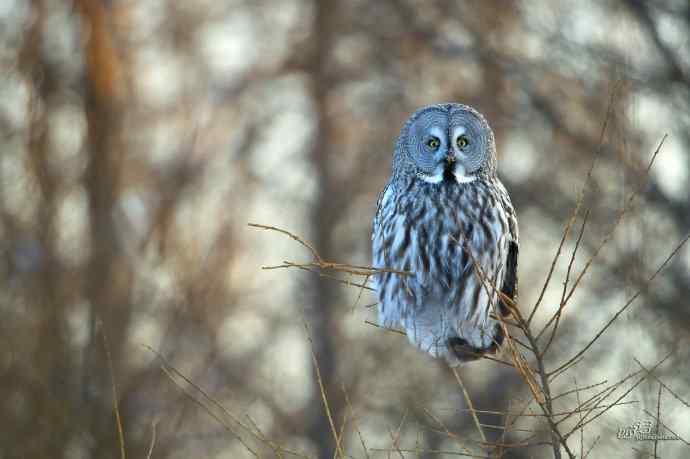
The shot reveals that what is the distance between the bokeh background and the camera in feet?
27.6

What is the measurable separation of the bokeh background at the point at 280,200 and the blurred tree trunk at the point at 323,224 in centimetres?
4

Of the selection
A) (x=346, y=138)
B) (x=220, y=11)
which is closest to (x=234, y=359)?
(x=346, y=138)

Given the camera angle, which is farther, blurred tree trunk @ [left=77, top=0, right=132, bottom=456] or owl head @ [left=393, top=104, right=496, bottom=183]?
blurred tree trunk @ [left=77, top=0, right=132, bottom=456]

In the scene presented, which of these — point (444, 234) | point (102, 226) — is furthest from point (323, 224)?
point (444, 234)

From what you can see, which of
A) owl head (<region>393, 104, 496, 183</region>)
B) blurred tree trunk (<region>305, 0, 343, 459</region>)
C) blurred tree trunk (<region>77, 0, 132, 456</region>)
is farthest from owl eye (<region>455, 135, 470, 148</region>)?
blurred tree trunk (<region>305, 0, 343, 459</region>)

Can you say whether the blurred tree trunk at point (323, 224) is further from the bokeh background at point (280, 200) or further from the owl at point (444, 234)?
the owl at point (444, 234)

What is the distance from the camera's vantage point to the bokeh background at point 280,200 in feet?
27.6

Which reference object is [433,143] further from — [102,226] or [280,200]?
[280,200]

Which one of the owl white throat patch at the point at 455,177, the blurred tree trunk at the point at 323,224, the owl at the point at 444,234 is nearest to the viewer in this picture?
the owl at the point at 444,234

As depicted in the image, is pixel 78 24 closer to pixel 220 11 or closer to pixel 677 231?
pixel 220 11

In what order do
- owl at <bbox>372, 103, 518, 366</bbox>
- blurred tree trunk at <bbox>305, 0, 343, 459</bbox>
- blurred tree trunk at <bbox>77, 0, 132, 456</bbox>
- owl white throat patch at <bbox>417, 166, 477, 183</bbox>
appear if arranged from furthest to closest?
blurred tree trunk at <bbox>305, 0, 343, 459</bbox>, blurred tree trunk at <bbox>77, 0, 132, 456</bbox>, owl white throat patch at <bbox>417, 166, 477, 183</bbox>, owl at <bbox>372, 103, 518, 366</bbox>

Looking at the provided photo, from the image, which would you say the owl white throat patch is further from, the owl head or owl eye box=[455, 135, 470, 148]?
owl eye box=[455, 135, 470, 148]

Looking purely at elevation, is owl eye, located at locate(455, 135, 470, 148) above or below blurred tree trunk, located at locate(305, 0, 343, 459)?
above

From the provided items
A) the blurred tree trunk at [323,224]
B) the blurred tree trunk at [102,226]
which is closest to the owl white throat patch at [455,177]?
the blurred tree trunk at [102,226]
